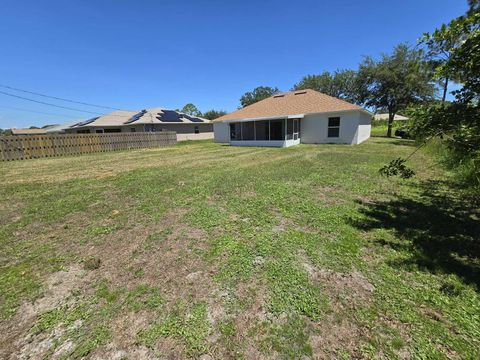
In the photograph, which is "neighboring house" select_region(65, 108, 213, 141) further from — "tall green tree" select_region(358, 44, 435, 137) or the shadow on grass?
the shadow on grass

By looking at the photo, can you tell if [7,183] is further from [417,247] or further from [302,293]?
[417,247]

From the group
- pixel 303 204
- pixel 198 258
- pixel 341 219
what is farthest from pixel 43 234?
pixel 341 219

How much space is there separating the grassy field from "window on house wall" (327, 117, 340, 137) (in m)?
13.2

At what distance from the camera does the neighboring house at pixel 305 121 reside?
56.3ft

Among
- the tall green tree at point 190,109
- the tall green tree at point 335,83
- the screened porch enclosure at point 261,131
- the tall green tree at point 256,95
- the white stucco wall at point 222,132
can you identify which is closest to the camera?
the screened porch enclosure at point 261,131

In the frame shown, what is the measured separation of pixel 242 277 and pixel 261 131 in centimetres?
2117

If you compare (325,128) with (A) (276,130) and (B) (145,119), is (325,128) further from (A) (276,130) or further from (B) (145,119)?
(B) (145,119)

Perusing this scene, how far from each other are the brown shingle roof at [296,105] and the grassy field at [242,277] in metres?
14.1

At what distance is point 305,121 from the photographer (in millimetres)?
18906

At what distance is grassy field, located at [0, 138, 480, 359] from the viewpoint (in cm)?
186

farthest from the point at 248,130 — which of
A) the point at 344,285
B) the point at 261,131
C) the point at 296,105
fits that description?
the point at 344,285

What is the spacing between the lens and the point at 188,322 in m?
2.04

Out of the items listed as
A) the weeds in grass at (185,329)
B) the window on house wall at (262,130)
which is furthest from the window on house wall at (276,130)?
the weeds in grass at (185,329)

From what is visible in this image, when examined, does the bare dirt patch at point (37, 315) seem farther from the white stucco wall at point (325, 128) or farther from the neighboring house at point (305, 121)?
the white stucco wall at point (325, 128)
